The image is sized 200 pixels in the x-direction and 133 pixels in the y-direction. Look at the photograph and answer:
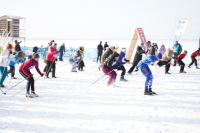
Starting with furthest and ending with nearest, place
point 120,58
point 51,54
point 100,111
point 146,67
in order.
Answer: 1. point 120,58
2. point 51,54
3. point 146,67
4. point 100,111

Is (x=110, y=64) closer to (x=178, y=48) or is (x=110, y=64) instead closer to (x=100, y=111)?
(x=100, y=111)

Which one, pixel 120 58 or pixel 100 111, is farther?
pixel 120 58

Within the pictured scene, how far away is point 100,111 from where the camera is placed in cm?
489

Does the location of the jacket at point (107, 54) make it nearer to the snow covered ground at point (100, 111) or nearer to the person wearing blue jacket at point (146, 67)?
the snow covered ground at point (100, 111)

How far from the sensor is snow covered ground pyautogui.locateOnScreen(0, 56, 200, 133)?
154 inches

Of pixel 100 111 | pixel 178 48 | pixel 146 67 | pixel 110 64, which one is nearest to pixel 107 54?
pixel 110 64

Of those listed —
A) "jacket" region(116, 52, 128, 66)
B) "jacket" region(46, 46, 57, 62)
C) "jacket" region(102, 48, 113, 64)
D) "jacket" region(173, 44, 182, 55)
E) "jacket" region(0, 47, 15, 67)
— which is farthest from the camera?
"jacket" region(173, 44, 182, 55)

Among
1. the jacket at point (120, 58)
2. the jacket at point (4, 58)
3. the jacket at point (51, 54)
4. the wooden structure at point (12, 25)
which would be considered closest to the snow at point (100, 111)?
the jacket at point (4, 58)

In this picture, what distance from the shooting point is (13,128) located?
3.82 m

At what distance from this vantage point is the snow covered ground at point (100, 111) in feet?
12.8

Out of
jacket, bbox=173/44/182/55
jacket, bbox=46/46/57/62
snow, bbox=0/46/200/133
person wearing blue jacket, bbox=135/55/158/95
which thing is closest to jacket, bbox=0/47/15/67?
snow, bbox=0/46/200/133

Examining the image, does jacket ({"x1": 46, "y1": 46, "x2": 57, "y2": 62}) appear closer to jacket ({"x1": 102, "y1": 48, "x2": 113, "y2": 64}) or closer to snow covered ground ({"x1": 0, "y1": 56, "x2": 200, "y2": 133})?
snow covered ground ({"x1": 0, "y1": 56, "x2": 200, "y2": 133})

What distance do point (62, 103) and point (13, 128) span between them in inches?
71.8

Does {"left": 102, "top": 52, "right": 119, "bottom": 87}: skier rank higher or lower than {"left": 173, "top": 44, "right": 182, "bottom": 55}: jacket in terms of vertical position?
lower
